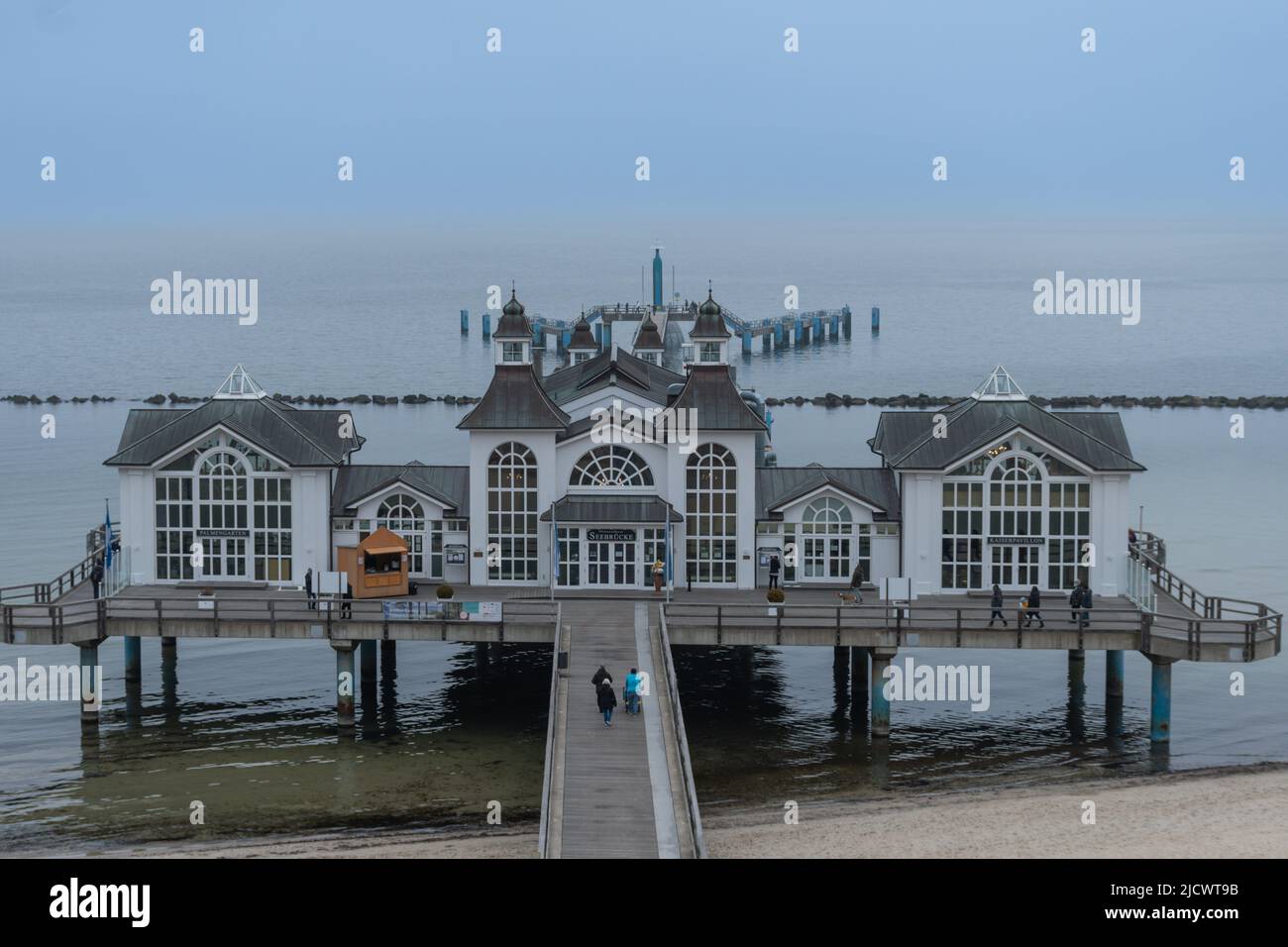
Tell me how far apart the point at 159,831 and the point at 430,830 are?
597cm

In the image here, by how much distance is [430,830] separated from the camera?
43.1m

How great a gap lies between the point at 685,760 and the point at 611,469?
16779 millimetres

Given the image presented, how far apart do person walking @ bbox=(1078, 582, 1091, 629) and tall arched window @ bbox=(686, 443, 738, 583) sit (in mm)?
9987

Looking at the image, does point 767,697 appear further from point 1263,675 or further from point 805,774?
point 1263,675

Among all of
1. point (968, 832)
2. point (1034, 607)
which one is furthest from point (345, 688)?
point (1034, 607)

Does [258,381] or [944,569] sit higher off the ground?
[258,381]

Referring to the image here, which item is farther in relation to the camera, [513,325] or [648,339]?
[648,339]

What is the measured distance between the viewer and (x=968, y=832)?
42594 millimetres

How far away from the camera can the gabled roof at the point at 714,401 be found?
180 ft

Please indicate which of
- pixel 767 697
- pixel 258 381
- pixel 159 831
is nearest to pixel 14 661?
pixel 159 831

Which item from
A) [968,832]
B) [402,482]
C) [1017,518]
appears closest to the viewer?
[968,832]

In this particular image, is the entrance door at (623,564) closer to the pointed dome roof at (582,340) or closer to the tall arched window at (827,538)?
the tall arched window at (827,538)

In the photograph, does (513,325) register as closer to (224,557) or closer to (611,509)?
(611,509)

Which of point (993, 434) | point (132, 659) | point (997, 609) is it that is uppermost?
point (993, 434)
